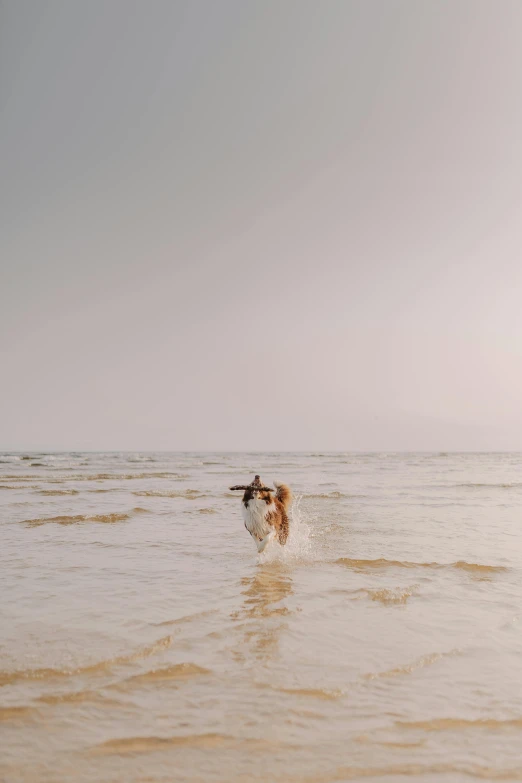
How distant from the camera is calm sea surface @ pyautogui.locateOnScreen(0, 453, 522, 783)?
274cm

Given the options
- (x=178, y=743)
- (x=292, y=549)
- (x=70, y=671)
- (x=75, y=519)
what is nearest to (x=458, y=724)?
(x=178, y=743)

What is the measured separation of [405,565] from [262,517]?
217 cm

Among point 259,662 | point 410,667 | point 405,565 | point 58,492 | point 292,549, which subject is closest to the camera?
point 410,667

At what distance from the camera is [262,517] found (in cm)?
802

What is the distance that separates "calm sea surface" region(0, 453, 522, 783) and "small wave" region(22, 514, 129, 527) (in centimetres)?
248

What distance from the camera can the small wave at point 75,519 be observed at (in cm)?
1129

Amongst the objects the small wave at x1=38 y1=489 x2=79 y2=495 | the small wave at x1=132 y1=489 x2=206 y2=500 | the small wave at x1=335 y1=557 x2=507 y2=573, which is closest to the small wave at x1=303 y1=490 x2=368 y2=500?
the small wave at x1=132 y1=489 x2=206 y2=500

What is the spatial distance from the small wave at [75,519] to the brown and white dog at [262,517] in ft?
16.1

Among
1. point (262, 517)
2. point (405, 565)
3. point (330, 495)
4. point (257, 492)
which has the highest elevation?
point (257, 492)

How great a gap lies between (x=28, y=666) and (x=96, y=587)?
2.26 metres

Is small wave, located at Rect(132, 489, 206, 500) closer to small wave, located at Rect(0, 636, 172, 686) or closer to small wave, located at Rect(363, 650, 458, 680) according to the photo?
small wave, located at Rect(0, 636, 172, 686)

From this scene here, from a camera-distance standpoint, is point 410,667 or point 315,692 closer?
point 315,692

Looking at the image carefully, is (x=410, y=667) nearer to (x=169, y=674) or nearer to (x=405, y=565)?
(x=169, y=674)

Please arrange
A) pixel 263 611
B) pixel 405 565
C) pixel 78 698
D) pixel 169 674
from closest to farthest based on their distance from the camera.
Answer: pixel 78 698
pixel 169 674
pixel 263 611
pixel 405 565
